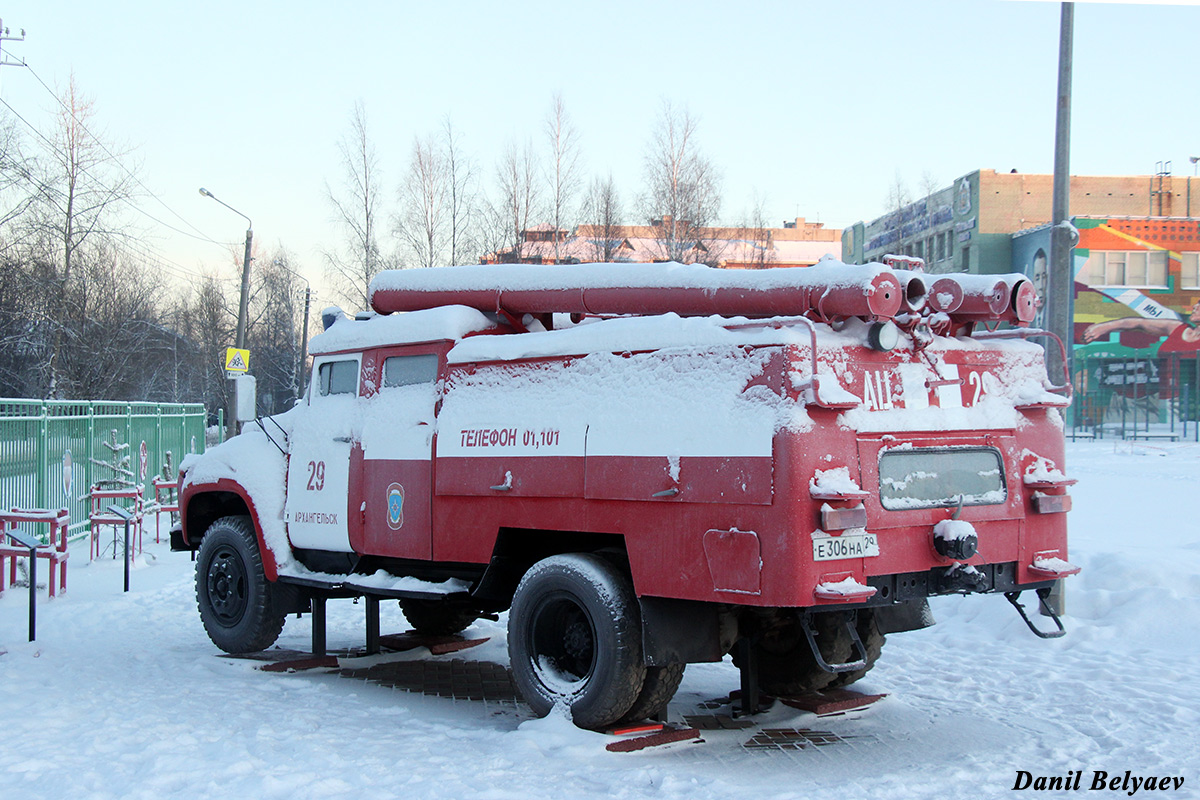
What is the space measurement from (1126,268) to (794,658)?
46.5m

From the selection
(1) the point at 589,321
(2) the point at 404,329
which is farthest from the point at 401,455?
(1) the point at 589,321

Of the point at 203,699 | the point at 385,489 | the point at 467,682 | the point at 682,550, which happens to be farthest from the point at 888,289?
the point at 203,699

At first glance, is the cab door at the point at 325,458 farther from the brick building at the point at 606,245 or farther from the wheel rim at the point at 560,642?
the brick building at the point at 606,245

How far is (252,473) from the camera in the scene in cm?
828

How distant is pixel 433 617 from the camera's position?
891cm

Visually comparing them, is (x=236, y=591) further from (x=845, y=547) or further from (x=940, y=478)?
(x=940, y=478)

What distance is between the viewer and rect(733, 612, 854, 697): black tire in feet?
21.8

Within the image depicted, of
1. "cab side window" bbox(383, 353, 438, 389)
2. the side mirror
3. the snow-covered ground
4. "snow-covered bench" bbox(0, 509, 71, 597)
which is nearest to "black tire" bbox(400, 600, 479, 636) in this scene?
the snow-covered ground

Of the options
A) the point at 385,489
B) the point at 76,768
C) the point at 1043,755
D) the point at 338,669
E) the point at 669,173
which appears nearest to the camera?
the point at 76,768

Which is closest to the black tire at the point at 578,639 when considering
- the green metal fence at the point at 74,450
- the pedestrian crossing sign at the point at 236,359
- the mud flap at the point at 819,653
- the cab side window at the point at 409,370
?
the mud flap at the point at 819,653

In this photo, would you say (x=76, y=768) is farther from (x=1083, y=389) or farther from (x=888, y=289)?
(x=1083, y=389)

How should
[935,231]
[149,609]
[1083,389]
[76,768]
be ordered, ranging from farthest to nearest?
[935,231], [1083,389], [149,609], [76,768]

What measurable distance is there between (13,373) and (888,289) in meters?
28.9

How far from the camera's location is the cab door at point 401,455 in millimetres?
7035
